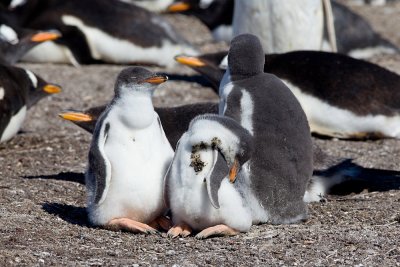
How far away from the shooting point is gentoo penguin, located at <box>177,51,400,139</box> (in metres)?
8.25

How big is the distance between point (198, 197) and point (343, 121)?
139 inches

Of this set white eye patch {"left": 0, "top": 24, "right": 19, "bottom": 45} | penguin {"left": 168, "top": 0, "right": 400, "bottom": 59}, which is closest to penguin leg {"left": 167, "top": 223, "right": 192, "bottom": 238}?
white eye patch {"left": 0, "top": 24, "right": 19, "bottom": 45}

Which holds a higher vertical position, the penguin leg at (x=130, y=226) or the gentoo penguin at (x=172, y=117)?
the penguin leg at (x=130, y=226)

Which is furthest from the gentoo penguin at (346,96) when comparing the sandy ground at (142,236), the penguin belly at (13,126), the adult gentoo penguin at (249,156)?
the adult gentoo penguin at (249,156)

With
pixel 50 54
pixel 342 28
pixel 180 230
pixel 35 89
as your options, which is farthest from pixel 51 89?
Answer: pixel 342 28

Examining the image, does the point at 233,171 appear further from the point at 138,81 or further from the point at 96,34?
the point at 96,34

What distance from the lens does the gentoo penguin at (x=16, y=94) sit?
7.98 m

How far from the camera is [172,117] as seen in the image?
6.82 m

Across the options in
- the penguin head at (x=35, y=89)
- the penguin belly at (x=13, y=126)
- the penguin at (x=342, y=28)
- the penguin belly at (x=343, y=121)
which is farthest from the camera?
the penguin at (x=342, y=28)

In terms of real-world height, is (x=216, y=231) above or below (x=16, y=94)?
above

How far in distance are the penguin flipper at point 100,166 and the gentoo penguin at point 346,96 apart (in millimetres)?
3378

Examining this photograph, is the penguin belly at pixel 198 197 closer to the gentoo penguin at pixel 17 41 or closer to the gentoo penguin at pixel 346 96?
the gentoo penguin at pixel 346 96

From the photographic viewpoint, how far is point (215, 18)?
39.8ft

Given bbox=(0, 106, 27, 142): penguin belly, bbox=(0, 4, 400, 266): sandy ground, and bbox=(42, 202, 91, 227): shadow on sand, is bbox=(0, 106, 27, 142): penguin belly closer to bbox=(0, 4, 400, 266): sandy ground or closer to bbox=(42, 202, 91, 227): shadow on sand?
bbox=(0, 4, 400, 266): sandy ground
